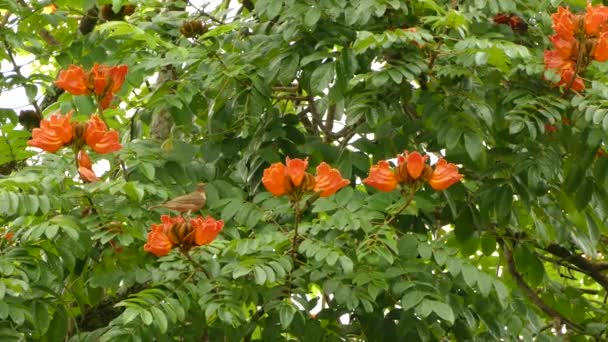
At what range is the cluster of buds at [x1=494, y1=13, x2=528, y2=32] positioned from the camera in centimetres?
381

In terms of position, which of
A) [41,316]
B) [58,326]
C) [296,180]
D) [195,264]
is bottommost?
[58,326]

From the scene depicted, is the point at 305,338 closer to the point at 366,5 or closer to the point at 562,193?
the point at 366,5

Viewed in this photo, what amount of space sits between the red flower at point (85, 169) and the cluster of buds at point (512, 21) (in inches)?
57.5

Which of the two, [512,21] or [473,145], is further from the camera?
[512,21]

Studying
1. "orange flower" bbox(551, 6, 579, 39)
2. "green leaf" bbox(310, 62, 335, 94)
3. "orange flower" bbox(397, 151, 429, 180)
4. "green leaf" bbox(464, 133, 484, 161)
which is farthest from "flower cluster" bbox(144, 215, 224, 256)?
"orange flower" bbox(551, 6, 579, 39)

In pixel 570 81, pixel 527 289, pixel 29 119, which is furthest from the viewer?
pixel 527 289

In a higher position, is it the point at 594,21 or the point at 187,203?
the point at 594,21

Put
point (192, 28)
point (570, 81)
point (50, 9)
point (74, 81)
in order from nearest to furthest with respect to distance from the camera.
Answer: point (74, 81)
point (570, 81)
point (192, 28)
point (50, 9)

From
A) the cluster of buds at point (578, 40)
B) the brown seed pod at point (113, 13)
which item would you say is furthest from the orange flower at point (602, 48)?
the brown seed pod at point (113, 13)

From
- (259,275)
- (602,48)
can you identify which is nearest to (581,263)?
(602,48)

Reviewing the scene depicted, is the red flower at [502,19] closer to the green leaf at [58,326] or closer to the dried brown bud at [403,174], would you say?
the dried brown bud at [403,174]

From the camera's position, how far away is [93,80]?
10.5 ft

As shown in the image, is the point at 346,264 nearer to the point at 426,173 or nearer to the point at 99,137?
the point at 426,173

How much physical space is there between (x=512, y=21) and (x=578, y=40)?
66 cm
